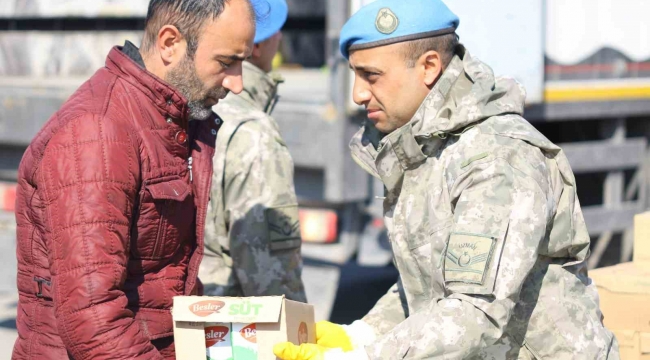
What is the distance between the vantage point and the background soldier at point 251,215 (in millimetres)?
3279

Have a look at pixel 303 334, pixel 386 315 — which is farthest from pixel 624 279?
pixel 303 334

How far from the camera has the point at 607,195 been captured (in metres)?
6.20

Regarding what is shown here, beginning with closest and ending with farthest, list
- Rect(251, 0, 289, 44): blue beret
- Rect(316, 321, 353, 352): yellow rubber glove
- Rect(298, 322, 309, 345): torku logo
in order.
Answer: Rect(298, 322, 309, 345): torku logo
Rect(316, 321, 353, 352): yellow rubber glove
Rect(251, 0, 289, 44): blue beret

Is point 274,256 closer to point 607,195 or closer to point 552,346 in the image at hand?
point 552,346

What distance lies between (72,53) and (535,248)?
17.0ft

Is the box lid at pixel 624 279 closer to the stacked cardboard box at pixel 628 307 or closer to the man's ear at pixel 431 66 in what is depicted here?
the stacked cardboard box at pixel 628 307

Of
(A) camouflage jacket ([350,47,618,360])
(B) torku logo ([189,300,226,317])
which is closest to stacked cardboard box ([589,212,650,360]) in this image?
(A) camouflage jacket ([350,47,618,360])

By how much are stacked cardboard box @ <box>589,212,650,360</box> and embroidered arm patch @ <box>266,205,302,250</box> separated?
3.42 ft

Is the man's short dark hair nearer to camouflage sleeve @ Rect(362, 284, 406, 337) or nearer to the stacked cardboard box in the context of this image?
camouflage sleeve @ Rect(362, 284, 406, 337)

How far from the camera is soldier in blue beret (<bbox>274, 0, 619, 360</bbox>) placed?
221cm

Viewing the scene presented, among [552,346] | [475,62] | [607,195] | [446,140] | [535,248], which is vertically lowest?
[607,195]

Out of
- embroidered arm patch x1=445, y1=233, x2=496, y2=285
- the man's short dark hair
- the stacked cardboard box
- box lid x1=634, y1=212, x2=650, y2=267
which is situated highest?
the man's short dark hair

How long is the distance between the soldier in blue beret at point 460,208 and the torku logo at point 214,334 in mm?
153

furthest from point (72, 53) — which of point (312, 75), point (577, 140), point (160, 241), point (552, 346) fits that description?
point (552, 346)
